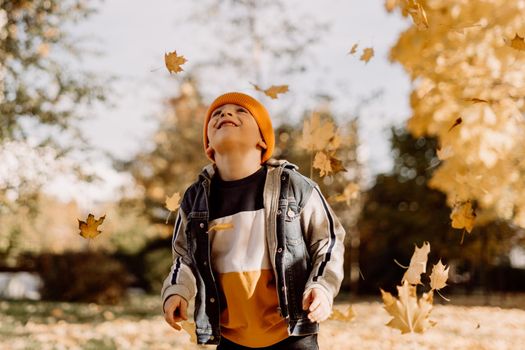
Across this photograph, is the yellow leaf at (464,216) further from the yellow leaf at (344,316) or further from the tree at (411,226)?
the tree at (411,226)

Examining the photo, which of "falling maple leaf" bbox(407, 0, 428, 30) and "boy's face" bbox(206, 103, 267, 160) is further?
"falling maple leaf" bbox(407, 0, 428, 30)

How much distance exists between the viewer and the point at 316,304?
1767 mm

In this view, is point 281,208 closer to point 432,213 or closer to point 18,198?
point 18,198

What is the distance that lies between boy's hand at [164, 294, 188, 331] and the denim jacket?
2 centimetres

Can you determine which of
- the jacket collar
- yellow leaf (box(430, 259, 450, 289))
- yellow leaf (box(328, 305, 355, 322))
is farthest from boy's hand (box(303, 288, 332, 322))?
yellow leaf (box(328, 305, 355, 322))

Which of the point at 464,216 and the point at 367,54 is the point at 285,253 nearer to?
the point at 464,216

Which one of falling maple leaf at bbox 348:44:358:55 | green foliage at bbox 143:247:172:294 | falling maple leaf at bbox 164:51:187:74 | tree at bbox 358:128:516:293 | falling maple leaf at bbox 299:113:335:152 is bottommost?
green foliage at bbox 143:247:172:294

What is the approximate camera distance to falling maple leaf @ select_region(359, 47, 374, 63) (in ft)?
9.49

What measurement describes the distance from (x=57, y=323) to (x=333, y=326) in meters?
3.29

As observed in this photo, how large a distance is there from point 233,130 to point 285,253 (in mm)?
471

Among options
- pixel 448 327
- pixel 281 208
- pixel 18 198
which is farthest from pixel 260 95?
pixel 281 208

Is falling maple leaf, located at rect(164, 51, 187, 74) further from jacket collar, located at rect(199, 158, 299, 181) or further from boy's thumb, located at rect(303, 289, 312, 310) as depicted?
boy's thumb, located at rect(303, 289, 312, 310)

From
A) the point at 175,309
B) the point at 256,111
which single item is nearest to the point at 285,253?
the point at 175,309

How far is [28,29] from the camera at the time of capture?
7.23 meters
